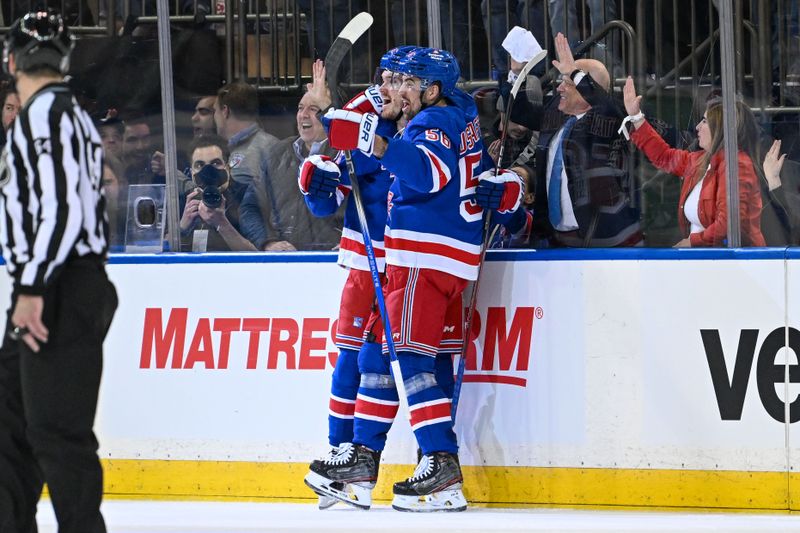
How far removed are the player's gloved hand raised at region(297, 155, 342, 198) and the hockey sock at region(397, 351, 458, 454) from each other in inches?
24.0

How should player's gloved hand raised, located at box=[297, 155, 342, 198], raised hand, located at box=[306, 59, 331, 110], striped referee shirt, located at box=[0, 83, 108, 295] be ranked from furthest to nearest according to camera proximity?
raised hand, located at box=[306, 59, 331, 110] → player's gloved hand raised, located at box=[297, 155, 342, 198] → striped referee shirt, located at box=[0, 83, 108, 295]

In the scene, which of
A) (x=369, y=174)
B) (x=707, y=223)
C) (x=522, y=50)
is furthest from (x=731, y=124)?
(x=369, y=174)

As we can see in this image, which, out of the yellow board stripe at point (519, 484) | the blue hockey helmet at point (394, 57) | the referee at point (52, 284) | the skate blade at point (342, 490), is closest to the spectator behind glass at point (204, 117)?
the blue hockey helmet at point (394, 57)

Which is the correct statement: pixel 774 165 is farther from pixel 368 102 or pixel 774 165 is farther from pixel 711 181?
pixel 368 102

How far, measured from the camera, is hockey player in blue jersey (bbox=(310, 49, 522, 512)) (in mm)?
4805

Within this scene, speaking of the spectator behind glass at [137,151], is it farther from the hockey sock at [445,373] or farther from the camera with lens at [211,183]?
the hockey sock at [445,373]

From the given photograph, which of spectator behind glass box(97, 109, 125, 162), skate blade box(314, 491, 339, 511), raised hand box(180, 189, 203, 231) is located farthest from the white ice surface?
spectator behind glass box(97, 109, 125, 162)

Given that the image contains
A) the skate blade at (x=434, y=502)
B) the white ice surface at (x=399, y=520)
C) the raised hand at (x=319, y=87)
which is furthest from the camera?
the raised hand at (x=319, y=87)

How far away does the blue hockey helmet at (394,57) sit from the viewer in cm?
485

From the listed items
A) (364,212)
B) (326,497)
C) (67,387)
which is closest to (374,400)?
(326,497)

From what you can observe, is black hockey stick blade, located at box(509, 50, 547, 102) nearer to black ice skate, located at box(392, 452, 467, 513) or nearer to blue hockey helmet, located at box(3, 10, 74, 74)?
black ice skate, located at box(392, 452, 467, 513)

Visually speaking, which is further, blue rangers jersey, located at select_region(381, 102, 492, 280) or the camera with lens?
the camera with lens

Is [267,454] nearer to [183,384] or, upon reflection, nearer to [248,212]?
[183,384]

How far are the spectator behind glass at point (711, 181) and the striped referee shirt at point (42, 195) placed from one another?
6.98 feet
